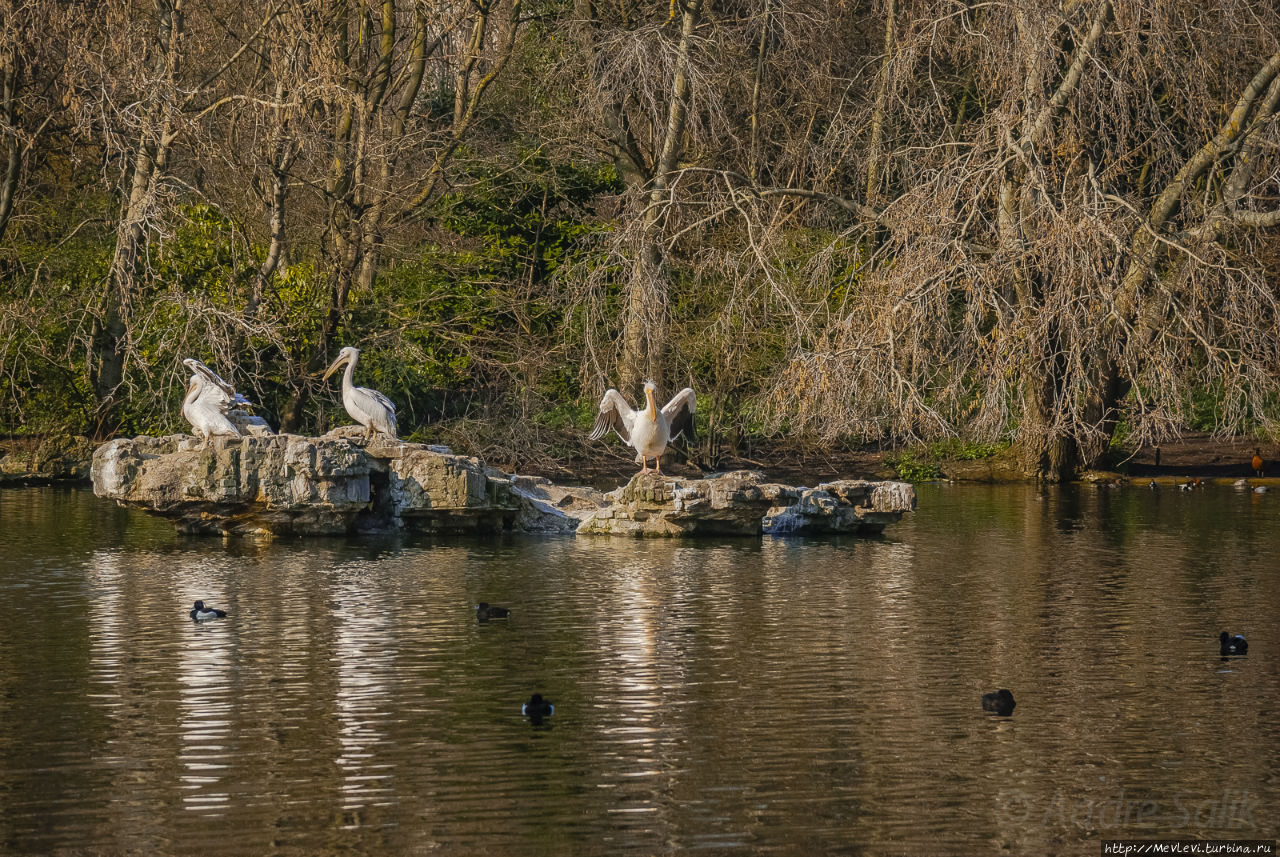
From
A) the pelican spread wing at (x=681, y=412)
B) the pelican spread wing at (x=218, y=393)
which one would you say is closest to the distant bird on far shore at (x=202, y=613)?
the pelican spread wing at (x=218, y=393)

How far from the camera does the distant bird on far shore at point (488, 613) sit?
10.9 metres

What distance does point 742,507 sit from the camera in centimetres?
1620

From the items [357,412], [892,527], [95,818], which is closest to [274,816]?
[95,818]

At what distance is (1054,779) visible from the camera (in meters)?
6.90

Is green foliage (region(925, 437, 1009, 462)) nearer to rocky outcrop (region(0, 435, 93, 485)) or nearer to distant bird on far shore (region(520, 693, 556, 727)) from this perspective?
rocky outcrop (region(0, 435, 93, 485))

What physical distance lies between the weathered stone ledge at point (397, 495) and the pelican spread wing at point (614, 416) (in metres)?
0.80

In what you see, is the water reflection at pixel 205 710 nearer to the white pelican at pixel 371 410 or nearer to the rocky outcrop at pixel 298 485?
the rocky outcrop at pixel 298 485

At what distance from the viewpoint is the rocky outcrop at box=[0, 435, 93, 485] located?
2367cm

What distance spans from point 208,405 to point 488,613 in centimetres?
701

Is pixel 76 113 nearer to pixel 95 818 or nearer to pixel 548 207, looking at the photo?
pixel 548 207

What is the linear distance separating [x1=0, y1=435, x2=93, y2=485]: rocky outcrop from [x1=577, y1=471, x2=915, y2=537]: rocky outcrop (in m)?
10.5

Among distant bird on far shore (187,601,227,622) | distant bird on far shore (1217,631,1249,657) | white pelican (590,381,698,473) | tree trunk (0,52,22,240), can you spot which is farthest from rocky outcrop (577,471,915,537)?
tree trunk (0,52,22,240)

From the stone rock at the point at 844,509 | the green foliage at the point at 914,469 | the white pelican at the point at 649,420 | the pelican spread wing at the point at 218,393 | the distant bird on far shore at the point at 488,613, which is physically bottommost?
the distant bird on far shore at the point at 488,613

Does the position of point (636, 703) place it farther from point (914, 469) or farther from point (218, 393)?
point (914, 469)
